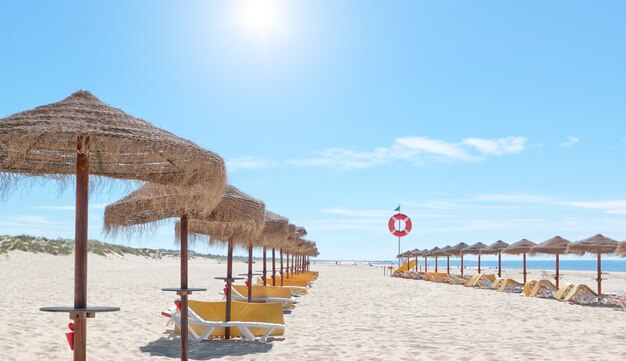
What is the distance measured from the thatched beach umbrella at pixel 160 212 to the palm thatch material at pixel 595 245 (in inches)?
555

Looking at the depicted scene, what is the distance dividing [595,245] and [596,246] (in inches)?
1.6

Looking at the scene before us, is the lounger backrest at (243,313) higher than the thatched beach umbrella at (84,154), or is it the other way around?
the thatched beach umbrella at (84,154)

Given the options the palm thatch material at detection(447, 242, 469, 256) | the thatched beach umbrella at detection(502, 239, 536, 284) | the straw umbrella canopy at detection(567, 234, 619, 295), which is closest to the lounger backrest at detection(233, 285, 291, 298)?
the straw umbrella canopy at detection(567, 234, 619, 295)

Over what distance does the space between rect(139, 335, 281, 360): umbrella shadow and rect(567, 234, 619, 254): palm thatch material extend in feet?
42.3

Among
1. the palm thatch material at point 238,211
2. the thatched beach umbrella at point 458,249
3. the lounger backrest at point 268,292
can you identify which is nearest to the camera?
the palm thatch material at point 238,211

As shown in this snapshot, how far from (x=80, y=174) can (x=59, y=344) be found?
14.2 feet

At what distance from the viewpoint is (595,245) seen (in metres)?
17.2

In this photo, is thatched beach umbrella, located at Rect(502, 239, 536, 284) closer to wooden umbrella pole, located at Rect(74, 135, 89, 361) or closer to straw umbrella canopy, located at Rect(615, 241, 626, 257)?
straw umbrella canopy, located at Rect(615, 241, 626, 257)

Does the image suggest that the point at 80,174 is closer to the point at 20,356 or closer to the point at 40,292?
the point at 20,356

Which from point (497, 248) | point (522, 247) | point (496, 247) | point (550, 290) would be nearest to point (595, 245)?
point (550, 290)

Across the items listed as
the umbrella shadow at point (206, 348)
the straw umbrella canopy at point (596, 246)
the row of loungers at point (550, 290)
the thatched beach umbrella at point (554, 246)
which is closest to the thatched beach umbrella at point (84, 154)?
the umbrella shadow at point (206, 348)

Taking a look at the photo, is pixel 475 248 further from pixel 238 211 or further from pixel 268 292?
pixel 238 211

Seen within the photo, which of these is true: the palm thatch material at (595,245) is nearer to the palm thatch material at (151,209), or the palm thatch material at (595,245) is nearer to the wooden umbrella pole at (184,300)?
the palm thatch material at (151,209)

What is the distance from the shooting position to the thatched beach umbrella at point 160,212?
17.9 feet
